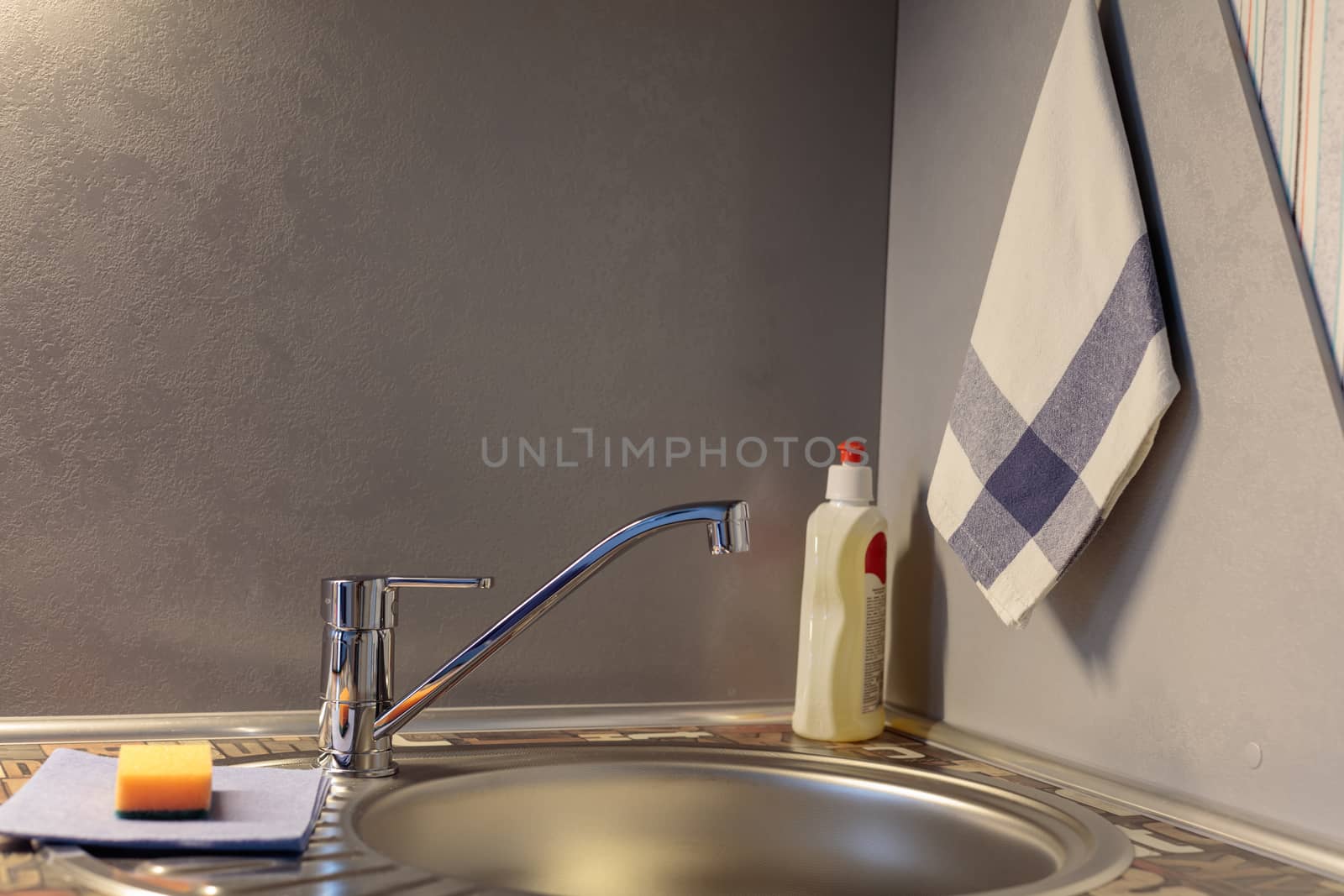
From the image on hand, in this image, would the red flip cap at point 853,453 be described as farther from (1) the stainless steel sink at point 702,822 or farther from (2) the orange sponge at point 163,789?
(2) the orange sponge at point 163,789

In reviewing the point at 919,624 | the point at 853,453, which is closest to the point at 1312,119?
the point at 853,453

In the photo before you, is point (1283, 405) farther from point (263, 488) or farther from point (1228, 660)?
point (263, 488)

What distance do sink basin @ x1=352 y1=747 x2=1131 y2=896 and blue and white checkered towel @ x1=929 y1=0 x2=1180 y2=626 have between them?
17cm

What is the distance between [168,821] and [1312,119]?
786mm

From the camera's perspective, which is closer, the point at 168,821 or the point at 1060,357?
the point at 168,821

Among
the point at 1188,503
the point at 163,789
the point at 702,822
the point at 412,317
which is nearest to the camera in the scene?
the point at 163,789

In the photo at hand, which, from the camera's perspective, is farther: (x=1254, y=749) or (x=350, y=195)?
(x=350, y=195)

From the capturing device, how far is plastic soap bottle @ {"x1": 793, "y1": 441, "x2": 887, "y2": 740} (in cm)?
107

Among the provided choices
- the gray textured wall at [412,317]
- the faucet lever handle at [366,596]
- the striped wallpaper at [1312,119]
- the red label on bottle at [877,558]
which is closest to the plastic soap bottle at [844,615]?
the red label on bottle at [877,558]

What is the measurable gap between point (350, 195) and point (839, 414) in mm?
492

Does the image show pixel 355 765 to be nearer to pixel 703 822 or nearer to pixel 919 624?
pixel 703 822

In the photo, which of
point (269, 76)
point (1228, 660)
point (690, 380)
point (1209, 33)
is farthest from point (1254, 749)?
point (269, 76)

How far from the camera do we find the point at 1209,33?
2.76ft
